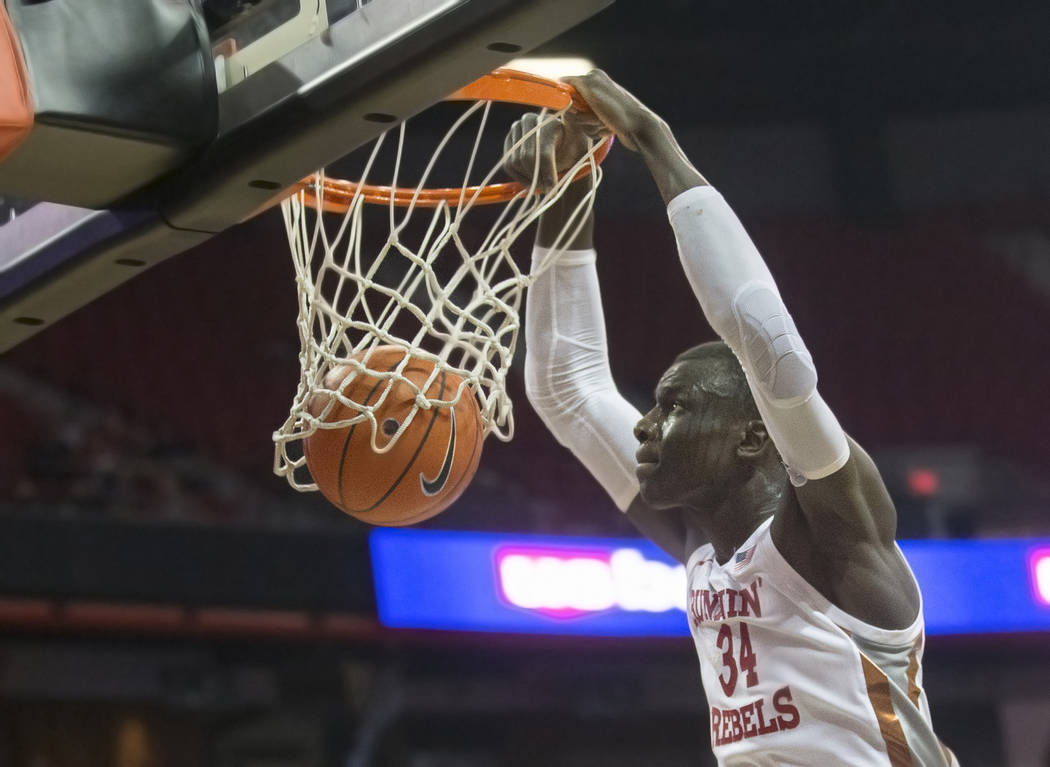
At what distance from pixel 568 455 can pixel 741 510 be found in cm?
699

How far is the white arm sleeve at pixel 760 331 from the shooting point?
90.8 inches

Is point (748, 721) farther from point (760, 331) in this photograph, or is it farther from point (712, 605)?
point (760, 331)

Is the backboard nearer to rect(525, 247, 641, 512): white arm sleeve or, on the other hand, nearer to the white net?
the white net

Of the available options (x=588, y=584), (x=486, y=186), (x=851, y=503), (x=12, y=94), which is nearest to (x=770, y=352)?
(x=851, y=503)

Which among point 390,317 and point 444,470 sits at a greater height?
point 390,317

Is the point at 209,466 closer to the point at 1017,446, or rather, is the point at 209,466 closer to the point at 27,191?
the point at 1017,446

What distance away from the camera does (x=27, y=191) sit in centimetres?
219

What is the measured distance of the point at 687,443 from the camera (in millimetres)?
2684

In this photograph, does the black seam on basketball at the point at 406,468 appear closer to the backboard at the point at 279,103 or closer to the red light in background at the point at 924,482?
the backboard at the point at 279,103

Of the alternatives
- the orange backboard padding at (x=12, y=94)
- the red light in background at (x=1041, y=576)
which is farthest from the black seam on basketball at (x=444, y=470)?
the red light in background at (x=1041, y=576)

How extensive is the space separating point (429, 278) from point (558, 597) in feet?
18.3

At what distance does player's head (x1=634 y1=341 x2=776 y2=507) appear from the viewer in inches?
106

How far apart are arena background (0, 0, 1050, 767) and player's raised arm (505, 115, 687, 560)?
4.88 meters

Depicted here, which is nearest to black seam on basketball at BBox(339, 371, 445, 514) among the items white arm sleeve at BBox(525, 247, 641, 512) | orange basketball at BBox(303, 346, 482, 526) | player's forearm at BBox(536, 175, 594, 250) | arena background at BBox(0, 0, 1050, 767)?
orange basketball at BBox(303, 346, 482, 526)
